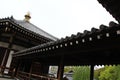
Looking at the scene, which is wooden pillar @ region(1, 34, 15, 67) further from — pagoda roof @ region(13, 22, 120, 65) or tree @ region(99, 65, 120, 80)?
tree @ region(99, 65, 120, 80)

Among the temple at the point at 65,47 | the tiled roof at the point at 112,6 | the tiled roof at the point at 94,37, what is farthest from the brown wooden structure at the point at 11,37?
the tiled roof at the point at 112,6

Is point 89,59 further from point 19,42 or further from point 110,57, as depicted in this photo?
point 19,42

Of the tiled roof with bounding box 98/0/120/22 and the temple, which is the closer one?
the tiled roof with bounding box 98/0/120/22

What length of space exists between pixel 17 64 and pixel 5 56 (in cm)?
116

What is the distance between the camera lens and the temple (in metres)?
A: 3.98

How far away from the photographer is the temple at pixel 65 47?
3984 mm

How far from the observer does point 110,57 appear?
673 centimetres

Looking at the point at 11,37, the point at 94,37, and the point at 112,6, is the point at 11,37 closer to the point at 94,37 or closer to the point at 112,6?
the point at 94,37

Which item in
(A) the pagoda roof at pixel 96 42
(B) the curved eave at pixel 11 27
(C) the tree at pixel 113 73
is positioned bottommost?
(A) the pagoda roof at pixel 96 42

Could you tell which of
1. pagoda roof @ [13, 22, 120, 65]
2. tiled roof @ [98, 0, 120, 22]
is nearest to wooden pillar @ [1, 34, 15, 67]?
pagoda roof @ [13, 22, 120, 65]

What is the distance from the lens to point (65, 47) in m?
6.07

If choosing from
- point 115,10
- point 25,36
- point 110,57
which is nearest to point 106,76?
point 25,36

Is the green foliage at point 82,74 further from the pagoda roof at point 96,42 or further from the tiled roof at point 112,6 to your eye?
the tiled roof at point 112,6

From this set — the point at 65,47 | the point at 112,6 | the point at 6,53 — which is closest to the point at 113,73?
the point at 6,53
